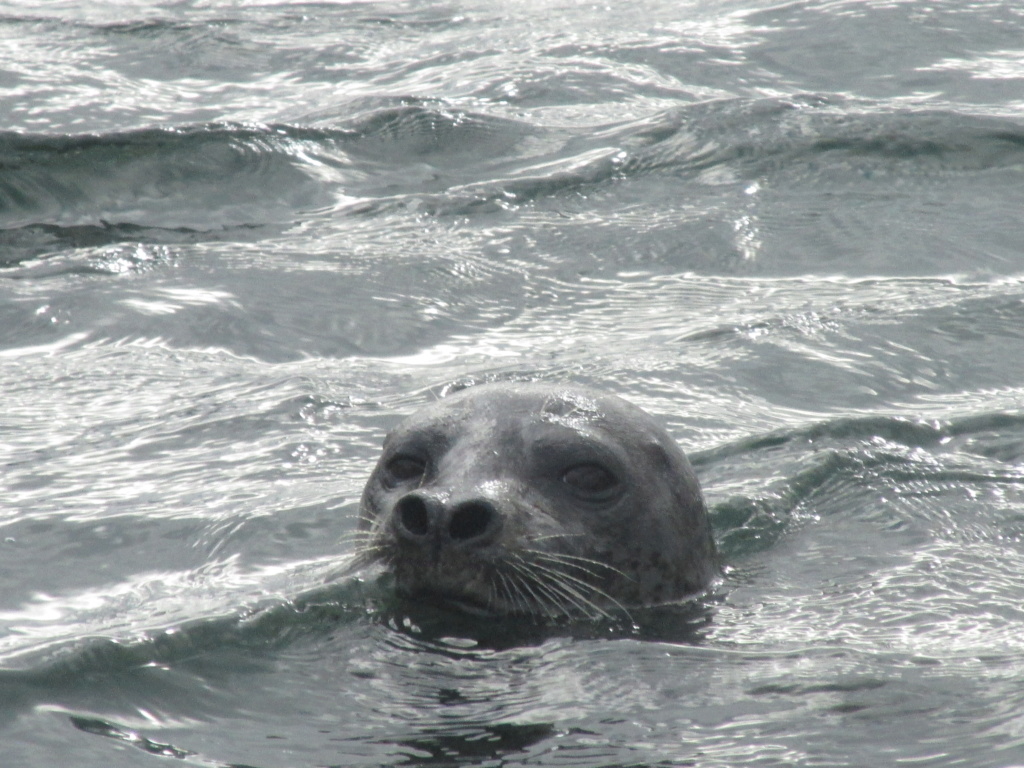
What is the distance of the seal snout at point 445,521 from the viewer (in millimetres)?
5059

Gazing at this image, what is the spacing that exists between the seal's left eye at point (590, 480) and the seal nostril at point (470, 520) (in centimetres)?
56

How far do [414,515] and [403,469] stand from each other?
2.33 ft

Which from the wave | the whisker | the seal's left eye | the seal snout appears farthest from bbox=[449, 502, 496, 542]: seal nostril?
the wave

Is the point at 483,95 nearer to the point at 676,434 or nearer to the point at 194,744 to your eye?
the point at 676,434

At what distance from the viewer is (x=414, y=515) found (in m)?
5.09

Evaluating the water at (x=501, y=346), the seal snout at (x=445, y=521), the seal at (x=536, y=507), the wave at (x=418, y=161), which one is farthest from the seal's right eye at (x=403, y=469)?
the wave at (x=418, y=161)

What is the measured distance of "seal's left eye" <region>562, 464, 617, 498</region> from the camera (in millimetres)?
5672

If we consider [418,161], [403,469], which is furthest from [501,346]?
[418,161]

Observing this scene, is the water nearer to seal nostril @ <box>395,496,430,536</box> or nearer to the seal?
the seal

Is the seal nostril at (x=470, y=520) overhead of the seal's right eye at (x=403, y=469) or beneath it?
overhead

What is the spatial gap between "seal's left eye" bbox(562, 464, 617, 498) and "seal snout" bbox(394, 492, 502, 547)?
56cm

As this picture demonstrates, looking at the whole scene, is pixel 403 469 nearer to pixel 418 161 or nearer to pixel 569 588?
pixel 569 588

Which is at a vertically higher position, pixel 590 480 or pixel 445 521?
pixel 445 521

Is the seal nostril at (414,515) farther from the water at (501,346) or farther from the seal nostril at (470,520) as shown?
the water at (501,346)
